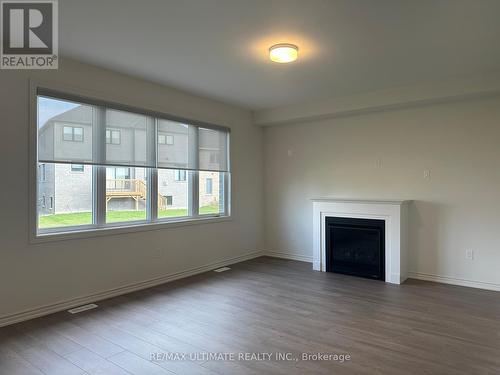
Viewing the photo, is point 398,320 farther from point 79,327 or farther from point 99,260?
point 99,260

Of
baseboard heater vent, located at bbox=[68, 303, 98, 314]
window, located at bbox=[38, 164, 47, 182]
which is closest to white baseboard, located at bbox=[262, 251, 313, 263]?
baseboard heater vent, located at bbox=[68, 303, 98, 314]

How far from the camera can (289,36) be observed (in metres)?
2.87

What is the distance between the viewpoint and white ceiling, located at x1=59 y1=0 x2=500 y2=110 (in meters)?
2.42

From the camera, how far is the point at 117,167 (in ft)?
12.7

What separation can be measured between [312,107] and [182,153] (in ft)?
6.71

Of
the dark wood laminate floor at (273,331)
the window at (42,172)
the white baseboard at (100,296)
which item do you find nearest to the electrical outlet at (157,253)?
the white baseboard at (100,296)

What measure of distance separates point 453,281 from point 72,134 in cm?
480

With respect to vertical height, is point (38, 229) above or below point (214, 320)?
above

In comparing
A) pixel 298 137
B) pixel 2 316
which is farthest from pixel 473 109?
pixel 2 316

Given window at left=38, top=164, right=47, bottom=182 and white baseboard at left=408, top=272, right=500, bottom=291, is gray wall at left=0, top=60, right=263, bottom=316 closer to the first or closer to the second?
window at left=38, top=164, right=47, bottom=182

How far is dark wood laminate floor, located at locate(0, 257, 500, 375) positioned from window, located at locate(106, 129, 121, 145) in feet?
5.69

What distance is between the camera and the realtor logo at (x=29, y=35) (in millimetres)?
2471

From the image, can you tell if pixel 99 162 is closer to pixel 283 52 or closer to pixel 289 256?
pixel 283 52

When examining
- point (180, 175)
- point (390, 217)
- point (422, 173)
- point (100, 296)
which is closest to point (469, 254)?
point (390, 217)
